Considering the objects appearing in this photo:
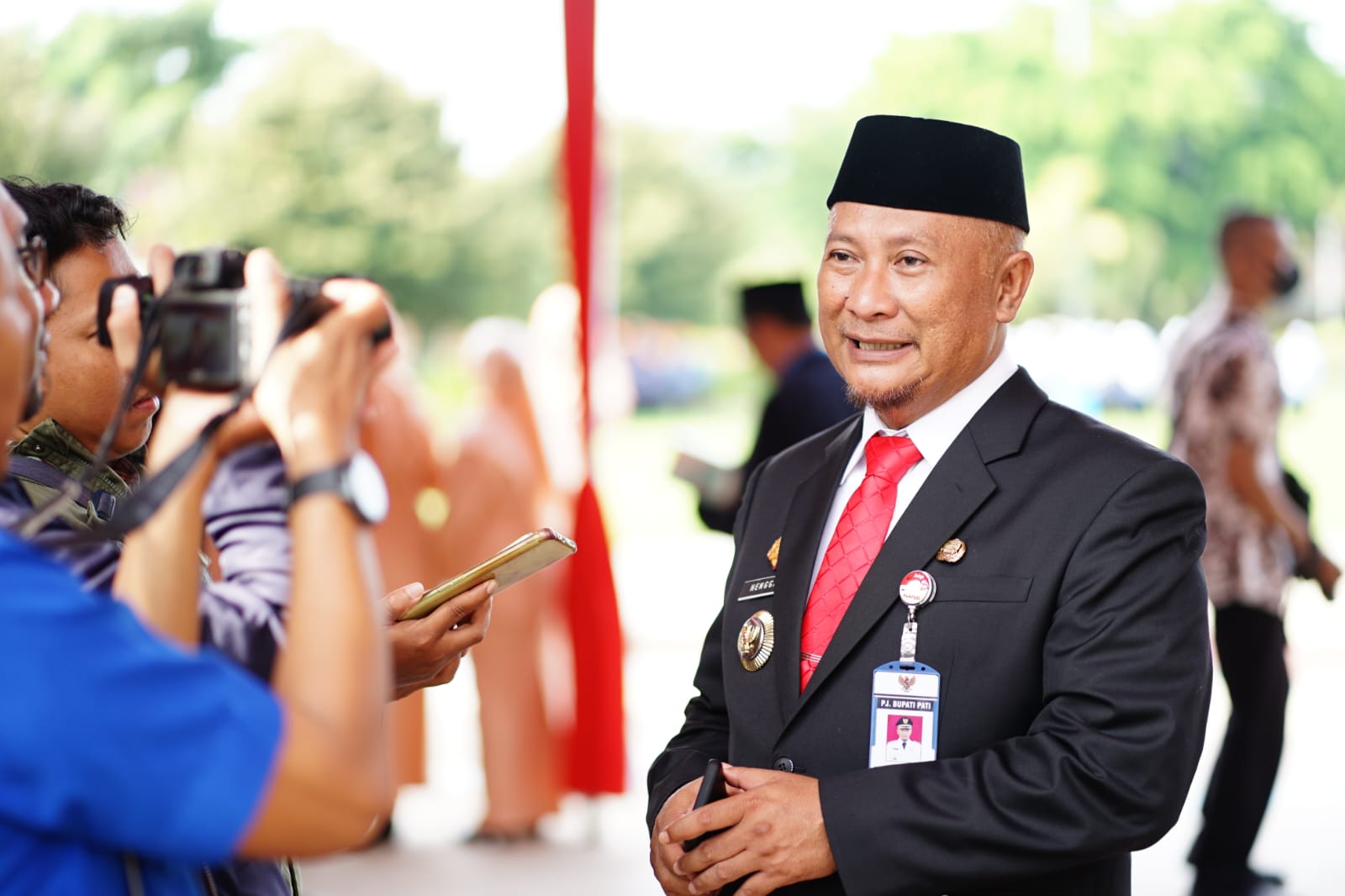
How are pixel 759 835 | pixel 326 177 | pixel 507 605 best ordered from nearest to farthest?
1. pixel 759 835
2. pixel 507 605
3. pixel 326 177

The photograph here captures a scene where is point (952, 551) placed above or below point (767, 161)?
below

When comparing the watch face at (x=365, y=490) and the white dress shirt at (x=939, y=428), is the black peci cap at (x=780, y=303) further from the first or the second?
the watch face at (x=365, y=490)

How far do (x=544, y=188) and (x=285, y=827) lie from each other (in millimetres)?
15916

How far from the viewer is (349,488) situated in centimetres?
105

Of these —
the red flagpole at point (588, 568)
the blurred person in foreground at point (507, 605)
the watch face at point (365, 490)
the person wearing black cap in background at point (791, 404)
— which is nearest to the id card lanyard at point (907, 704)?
the watch face at point (365, 490)

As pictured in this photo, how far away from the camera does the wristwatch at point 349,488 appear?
1.04 metres

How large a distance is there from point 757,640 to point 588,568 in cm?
307

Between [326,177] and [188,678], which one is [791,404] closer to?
[188,678]

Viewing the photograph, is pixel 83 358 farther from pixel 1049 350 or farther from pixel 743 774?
pixel 1049 350

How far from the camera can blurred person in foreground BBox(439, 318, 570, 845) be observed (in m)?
5.20

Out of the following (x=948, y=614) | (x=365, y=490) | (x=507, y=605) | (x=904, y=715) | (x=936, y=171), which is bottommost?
(x=507, y=605)

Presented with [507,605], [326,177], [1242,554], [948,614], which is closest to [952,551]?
[948,614]

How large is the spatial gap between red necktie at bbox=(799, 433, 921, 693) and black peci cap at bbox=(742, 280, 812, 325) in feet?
9.43

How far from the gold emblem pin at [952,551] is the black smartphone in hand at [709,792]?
1.19ft
